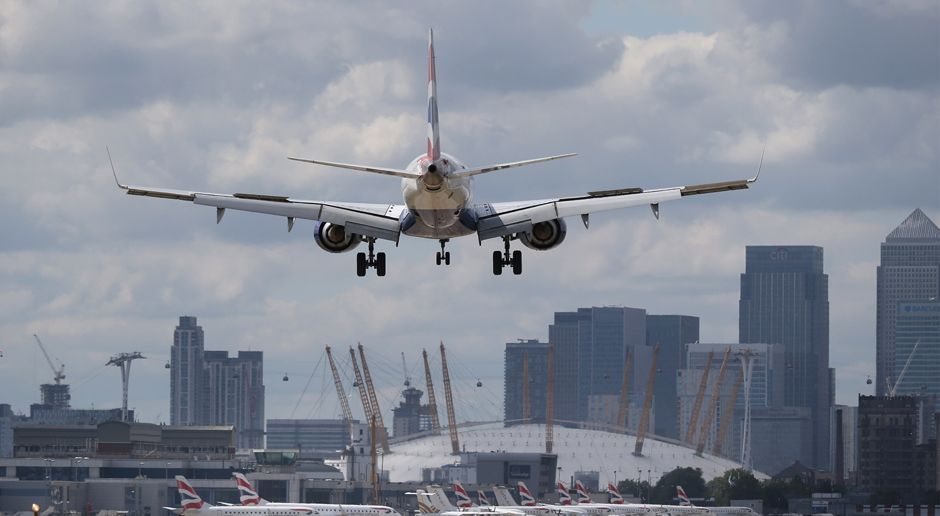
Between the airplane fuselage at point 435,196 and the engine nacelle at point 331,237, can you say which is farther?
the engine nacelle at point 331,237

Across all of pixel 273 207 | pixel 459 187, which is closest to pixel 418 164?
pixel 459 187

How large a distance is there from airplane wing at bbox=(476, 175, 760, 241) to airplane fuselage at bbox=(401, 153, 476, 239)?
2.02m

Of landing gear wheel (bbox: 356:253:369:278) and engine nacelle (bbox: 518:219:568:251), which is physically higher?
engine nacelle (bbox: 518:219:568:251)

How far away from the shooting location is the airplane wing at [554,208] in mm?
106000

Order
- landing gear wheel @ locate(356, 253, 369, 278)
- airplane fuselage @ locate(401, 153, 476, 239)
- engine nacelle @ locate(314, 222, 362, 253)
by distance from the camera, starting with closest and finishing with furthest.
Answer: airplane fuselage @ locate(401, 153, 476, 239), engine nacelle @ locate(314, 222, 362, 253), landing gear wheel @ locate(356, 253, 369, 278)

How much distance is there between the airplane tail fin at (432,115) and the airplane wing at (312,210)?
17.0 feet

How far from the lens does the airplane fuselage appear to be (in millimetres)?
100125

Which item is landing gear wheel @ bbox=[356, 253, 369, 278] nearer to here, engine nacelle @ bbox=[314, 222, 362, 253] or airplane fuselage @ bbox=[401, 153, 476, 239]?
engine nacelle @ bbox=[314, 222, 362, 253]

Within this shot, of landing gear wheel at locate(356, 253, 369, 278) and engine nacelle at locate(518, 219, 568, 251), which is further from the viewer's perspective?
landing gear wheel at locate(356, 253, 369, 278)

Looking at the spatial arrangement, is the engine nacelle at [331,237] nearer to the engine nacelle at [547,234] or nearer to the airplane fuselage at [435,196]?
the airplane fuselage at [435,196]

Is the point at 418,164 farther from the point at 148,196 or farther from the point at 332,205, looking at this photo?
the point at 148,196

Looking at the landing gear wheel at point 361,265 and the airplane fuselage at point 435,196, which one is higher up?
the airplane fuselage at point 435,196

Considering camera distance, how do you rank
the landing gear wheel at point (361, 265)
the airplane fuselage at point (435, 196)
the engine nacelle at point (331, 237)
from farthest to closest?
the landing gear wheel at point (361, 265)
the engine nacelle at point (331, 237)
the airplane fuselage at point (435, 196)

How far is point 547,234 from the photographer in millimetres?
109875
